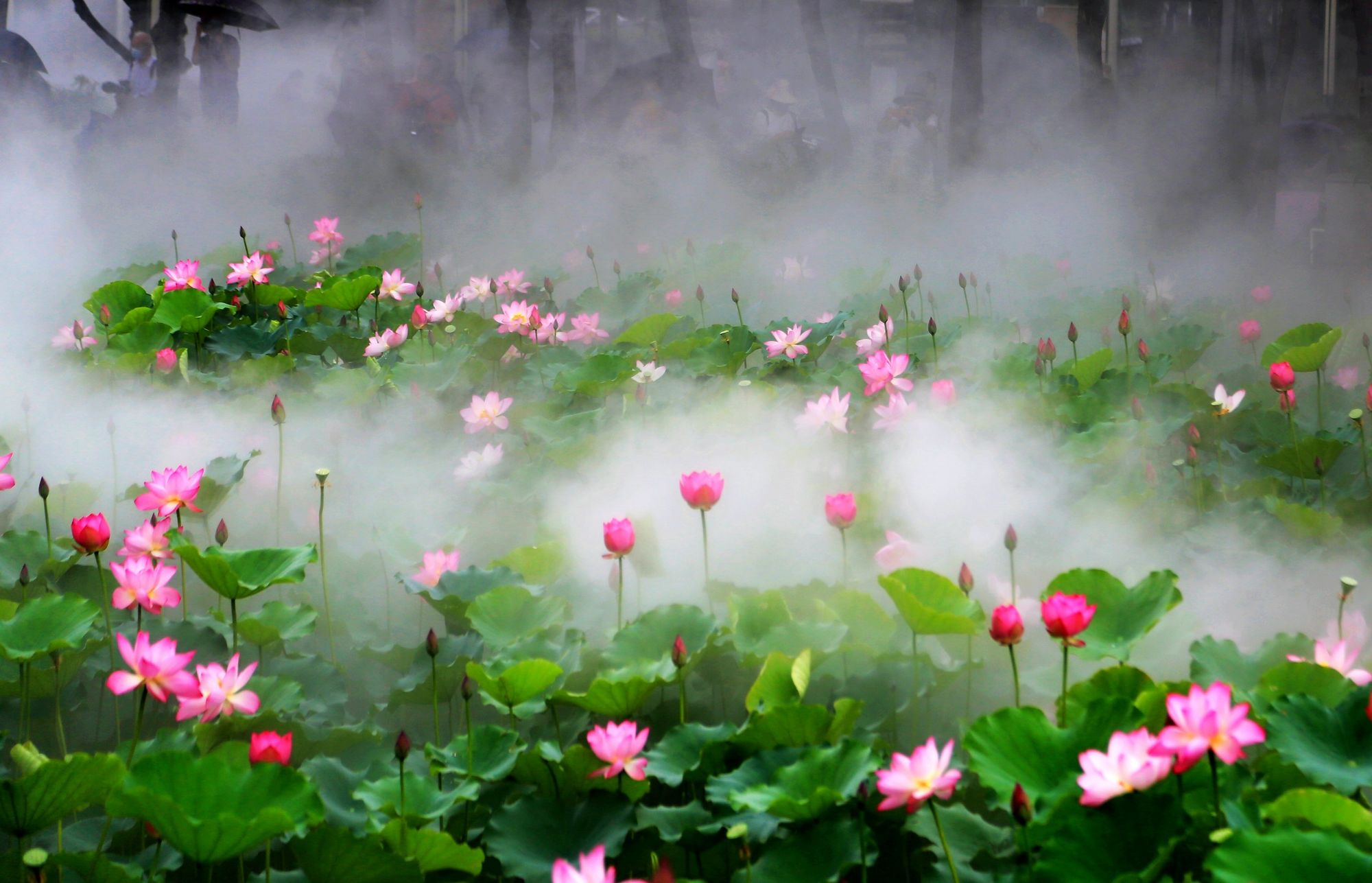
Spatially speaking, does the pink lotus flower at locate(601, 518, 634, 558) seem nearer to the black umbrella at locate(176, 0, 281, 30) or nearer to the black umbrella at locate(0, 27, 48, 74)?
the black umbrella at locate(176, 0, 281, 30)

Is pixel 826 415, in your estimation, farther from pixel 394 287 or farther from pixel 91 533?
pixel 394 287

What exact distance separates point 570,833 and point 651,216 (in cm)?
386

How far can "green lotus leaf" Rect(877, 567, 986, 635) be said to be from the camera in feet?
2.99

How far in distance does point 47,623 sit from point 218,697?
0.76 ft

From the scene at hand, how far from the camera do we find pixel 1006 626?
86cm

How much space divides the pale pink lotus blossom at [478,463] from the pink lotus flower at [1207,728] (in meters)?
1.06

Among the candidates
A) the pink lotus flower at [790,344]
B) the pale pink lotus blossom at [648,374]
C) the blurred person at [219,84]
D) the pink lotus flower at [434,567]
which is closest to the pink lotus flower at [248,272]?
the pale pink lotus blossom at [648,374]

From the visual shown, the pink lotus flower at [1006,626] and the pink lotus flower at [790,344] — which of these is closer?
the pink lotus flower at [1006,626]

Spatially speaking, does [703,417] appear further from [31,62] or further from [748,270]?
[31,62]

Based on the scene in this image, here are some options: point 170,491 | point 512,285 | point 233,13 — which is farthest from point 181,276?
point 233,13

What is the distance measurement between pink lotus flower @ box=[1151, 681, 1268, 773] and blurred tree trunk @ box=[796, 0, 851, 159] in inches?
164

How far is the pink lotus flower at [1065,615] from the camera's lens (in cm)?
82

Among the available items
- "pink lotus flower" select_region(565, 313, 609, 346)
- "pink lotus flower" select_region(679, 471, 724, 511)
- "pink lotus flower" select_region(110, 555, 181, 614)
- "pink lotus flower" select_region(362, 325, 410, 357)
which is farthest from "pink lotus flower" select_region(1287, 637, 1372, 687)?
"pink lotus flower" select_region(362, 325, 410, 357)

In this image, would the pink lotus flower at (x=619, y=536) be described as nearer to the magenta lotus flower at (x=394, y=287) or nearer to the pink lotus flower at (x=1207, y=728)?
the pink lotus flower at (x=1207, y=728)
